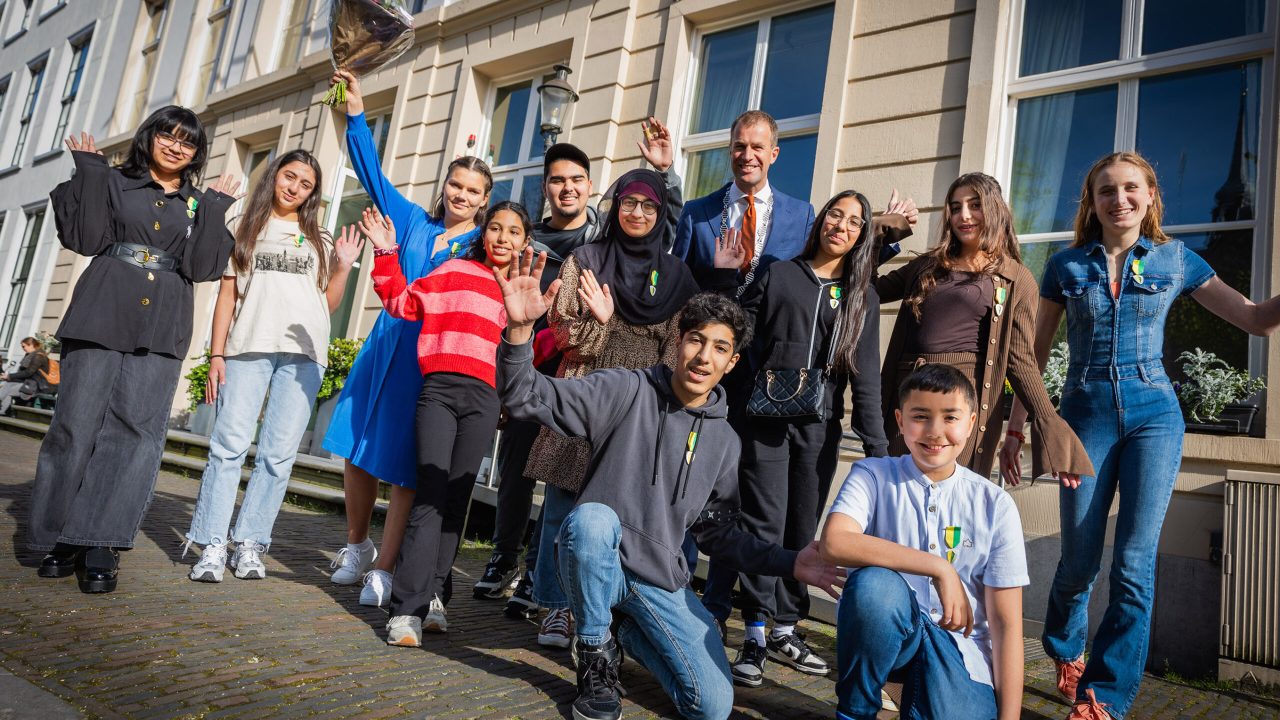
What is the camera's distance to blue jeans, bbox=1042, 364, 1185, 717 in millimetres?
2662

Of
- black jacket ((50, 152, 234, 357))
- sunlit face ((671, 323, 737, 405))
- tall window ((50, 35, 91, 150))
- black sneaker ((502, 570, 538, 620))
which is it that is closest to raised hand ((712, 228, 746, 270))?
sunlit face ((671, 323, 737, 405))

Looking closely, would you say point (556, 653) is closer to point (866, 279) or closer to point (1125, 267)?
point (866, 279)

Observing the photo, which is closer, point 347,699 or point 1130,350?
point 347,699

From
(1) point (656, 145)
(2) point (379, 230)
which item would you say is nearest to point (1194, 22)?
(1) point (656, 145)

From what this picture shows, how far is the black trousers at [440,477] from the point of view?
3037mm

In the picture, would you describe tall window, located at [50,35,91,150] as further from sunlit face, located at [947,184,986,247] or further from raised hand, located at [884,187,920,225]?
sunlit face, located at [947,184,986,247]

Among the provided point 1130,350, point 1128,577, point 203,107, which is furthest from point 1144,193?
point 203,107

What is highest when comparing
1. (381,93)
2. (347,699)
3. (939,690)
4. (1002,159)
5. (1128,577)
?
(381,93)

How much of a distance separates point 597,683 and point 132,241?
2910 mm

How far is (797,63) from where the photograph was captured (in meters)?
7.25

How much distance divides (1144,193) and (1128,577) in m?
1.42

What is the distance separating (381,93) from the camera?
11.0m

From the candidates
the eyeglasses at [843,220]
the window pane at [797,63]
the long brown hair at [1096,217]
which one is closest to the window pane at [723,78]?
the window pane at [797,63]

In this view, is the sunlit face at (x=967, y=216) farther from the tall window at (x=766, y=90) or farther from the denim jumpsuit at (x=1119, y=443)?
the tall window at (x=766, y=90)
